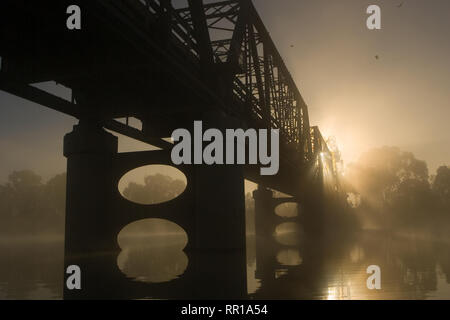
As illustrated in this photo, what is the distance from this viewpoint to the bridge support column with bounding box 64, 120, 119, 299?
21.7 m

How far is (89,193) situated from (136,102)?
211 inches

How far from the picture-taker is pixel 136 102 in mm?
23156

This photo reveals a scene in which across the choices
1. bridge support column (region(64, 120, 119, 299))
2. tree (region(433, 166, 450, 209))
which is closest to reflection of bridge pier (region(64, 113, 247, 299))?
bridge support column (region(64, 120, 119, 299))

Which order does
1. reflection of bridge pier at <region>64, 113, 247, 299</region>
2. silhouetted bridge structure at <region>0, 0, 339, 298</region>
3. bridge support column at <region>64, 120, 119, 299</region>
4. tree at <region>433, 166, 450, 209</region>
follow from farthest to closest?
tree at <region>433, 166, 450, 209</region>
bridge support column at <region>64, 120, 119, 299</region>
reflection of bridge pier at <region>64, 113, 247, 299</region>
silhouetted bridge structure at <region>0, 0, 339, 298</region>

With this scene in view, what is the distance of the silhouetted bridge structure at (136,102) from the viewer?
41.6ft

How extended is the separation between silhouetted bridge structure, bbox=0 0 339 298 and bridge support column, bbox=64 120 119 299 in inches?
2.1

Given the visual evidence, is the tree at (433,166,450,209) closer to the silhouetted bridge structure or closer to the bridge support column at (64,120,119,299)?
the silhouetted bridge structure

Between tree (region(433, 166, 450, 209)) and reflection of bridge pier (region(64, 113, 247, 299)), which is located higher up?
tree (region(433, 166, 450, 209))

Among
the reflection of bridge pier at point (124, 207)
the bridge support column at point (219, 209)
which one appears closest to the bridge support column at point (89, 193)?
the reflection of bridge pier at point (124, 207)

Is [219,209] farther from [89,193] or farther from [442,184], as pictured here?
[442,184]

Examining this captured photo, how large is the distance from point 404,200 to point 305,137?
197 ft

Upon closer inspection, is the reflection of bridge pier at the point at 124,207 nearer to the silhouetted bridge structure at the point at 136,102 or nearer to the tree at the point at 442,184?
the silhouetted bridge structure at the point at 136,102

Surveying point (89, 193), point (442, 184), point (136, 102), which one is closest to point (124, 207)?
point (89, 193)

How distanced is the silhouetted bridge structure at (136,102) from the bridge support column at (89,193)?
0.05 m
